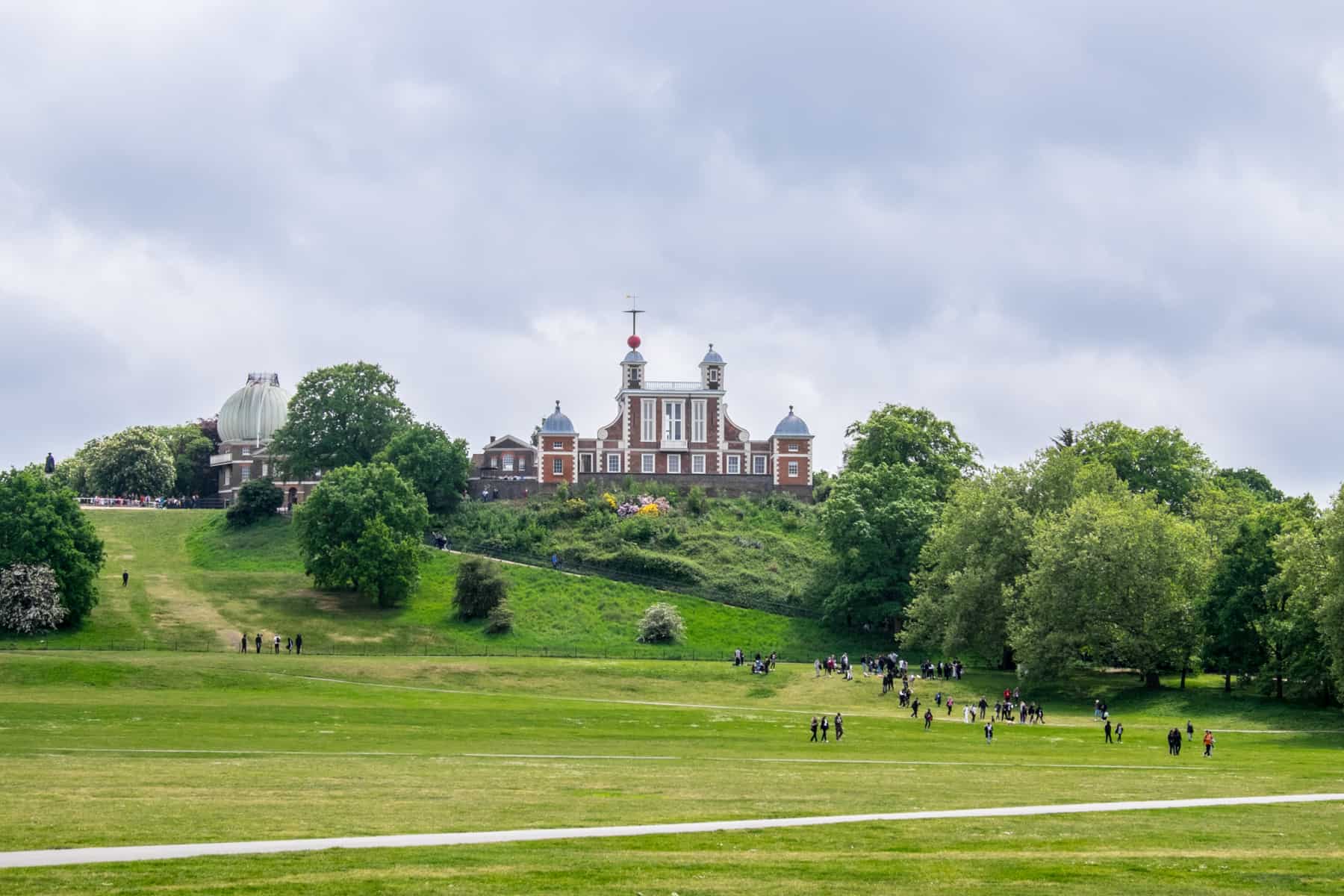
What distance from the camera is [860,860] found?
25172mm

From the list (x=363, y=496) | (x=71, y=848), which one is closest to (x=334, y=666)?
(x=363, y=496)

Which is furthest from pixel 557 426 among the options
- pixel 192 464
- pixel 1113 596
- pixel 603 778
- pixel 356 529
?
pixel 603 778

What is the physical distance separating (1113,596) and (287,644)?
43642 mm

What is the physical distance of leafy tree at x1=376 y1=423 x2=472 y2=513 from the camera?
118 metres

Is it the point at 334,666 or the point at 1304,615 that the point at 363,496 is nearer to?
the point at 334,666

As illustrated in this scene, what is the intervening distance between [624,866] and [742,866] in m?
1.84

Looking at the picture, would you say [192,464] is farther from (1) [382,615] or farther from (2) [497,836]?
(2) [497,836]

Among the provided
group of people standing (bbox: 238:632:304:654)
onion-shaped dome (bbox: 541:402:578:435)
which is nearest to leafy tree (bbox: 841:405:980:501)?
onion-shaped dome (bbox: 541:402:578:435)

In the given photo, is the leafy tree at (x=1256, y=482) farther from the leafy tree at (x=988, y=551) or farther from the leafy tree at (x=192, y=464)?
the leafy tree at (x=192, y=464)

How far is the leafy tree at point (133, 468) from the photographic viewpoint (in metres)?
147

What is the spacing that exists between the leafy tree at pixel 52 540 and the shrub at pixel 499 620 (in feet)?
73.3

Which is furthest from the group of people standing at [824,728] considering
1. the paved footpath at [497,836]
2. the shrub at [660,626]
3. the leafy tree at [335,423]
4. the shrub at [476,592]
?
the leafy tree at [335,423]

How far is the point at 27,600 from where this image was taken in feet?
275

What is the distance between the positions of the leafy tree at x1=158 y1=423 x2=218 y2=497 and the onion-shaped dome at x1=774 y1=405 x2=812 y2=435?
58.3m
